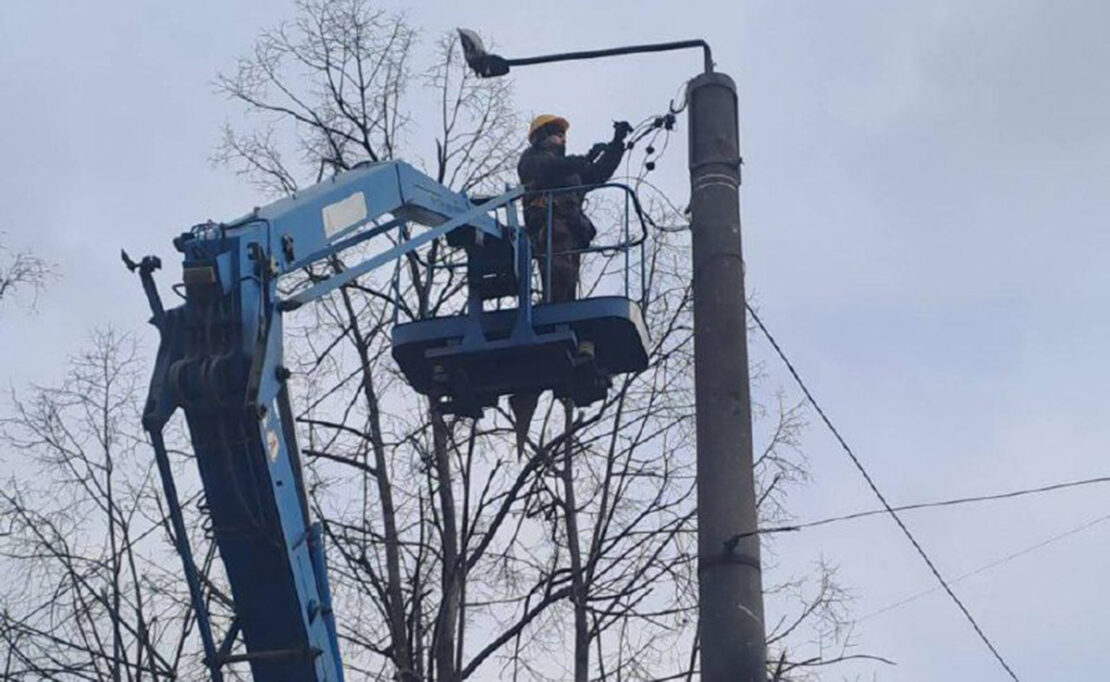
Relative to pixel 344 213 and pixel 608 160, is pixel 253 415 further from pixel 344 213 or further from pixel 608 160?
pixel 608 160

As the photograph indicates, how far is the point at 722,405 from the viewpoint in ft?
22.8

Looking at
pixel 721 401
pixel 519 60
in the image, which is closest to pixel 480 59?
pixel 519 60

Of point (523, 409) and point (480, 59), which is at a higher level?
point (480, 59)

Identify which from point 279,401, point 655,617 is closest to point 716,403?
point 279,401

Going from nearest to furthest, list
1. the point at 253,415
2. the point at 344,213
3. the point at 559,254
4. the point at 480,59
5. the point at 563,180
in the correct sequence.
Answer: the point at 253,415 → the point at 344,213 → the point at 480,59 → the point at 559,254 → the point at 563,180

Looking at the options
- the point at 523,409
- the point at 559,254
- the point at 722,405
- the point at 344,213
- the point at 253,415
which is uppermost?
the point at 559,254

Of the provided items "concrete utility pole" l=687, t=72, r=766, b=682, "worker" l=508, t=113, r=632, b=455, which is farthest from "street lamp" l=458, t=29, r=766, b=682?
"worker" l=508, t=113, r=632, b=455

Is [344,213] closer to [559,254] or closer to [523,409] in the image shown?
[523,409]

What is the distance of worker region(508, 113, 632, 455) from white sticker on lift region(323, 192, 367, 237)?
1.73 metres

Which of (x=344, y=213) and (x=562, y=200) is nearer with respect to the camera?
(x=344, y=213)

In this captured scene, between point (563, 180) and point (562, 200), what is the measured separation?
0.14 meters

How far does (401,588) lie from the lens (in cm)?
1407

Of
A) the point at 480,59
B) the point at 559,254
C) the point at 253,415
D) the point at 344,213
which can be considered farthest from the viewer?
the point at 559,254

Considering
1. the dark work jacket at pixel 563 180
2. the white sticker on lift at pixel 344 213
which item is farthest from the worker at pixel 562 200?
the white sticker on lift at pixel 344 213
